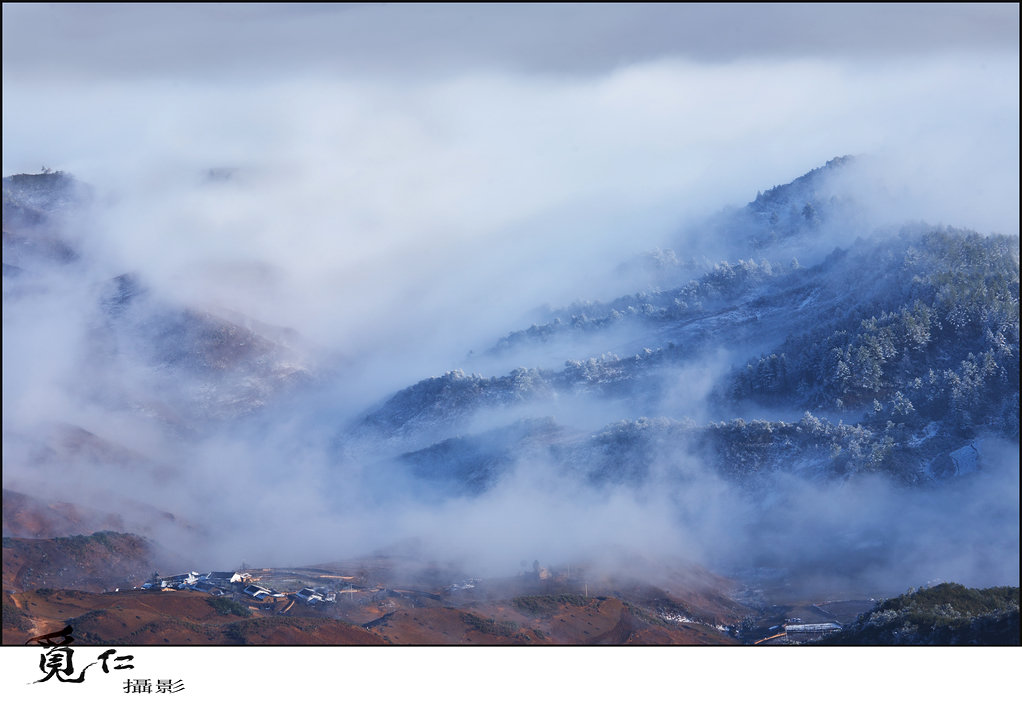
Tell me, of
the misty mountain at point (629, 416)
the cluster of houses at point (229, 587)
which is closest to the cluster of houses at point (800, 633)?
the misty mountain at point (629, 416)

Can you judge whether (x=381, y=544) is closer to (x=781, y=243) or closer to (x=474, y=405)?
(x=474, y=405)

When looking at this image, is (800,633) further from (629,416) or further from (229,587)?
(629,416)

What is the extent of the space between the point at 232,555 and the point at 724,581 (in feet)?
130

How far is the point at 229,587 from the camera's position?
7788cm

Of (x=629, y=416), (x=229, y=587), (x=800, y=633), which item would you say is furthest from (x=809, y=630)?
(x=629, y=416)

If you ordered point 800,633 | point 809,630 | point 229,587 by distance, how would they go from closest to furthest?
1. point 800,633
2. point 809,630
3. point 229,587

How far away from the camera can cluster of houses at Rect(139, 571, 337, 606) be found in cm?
7619

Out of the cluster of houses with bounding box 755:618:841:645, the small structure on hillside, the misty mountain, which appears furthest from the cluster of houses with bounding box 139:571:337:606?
the small structure on hillside

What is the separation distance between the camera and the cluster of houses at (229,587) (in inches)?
3000

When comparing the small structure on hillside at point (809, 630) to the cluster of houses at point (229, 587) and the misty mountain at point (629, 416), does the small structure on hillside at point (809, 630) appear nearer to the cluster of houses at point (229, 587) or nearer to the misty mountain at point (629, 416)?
the misty mountain at point (629, 416)

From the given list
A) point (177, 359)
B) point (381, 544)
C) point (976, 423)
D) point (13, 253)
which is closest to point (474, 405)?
point (381, 544)

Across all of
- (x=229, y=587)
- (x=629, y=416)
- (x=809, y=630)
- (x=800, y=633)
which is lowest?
(x=800, y=633)

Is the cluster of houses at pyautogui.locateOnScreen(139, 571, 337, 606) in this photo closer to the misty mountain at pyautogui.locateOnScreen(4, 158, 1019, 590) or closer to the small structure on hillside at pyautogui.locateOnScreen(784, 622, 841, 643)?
the misty mountain at pyautogui.locateOnScreen(4, 158, 1019, 590)

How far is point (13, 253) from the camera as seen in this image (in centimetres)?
14725
